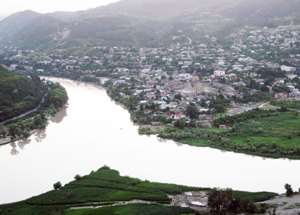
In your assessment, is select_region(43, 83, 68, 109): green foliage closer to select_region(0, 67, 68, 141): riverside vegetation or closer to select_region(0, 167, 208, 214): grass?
select_region(0, 67, 68, 141): riverside vegetation

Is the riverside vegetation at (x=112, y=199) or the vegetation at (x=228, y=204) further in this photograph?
the riverside vegetation at (x=112, y=199)

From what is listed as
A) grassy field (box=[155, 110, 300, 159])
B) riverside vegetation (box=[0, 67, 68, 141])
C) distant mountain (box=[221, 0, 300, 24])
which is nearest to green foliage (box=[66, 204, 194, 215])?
grassy field (box=[155, 110, 300, 159])

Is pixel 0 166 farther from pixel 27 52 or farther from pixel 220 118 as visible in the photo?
pixel 27 52

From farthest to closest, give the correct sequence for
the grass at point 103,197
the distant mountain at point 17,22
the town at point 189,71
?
the distant mountain at point 17,22 < the town at point 189,71 < the grass at point 103,197

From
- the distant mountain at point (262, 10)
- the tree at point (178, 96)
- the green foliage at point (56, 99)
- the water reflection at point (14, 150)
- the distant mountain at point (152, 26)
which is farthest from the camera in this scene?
the distant mountain at point (262, 10)

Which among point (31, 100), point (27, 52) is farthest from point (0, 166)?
point (27, 52)

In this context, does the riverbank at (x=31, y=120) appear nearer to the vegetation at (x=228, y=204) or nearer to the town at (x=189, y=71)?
the town at (x=189, y=71)

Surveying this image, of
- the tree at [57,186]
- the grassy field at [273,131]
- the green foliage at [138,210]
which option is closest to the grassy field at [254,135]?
the grassy field at [273,131]

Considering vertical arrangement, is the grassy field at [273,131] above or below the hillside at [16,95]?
below
